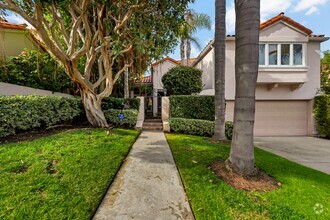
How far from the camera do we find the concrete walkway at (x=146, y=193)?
10.0ft

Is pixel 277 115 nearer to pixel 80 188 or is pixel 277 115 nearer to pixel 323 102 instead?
pixel 323 102

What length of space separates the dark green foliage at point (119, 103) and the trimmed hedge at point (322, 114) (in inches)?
480

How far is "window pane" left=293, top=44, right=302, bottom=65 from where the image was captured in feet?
41.0

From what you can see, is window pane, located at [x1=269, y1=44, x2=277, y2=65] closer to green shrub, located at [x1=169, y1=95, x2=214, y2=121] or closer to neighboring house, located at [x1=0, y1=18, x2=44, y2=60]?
green shrub, located at [x1=169, y1=95, x2=214, y2=121]

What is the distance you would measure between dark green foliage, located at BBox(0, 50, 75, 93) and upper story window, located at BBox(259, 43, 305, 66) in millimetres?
12811

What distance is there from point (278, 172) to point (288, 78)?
10036 mm

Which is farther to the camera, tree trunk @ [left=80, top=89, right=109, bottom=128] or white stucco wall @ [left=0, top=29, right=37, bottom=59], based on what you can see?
white stucco wall @ [left=0, top=29, right=37, bottom=59]

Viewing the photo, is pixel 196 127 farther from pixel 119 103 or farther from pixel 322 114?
pixel 322 114

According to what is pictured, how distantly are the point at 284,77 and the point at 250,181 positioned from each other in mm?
11038

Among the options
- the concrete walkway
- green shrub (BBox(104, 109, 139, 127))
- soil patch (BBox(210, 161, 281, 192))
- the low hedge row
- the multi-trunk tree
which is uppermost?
the multi-trunk tree

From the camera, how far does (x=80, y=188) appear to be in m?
3.55

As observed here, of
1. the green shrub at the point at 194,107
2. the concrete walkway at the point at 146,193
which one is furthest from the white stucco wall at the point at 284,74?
the concrete walkway at the point at 146,193

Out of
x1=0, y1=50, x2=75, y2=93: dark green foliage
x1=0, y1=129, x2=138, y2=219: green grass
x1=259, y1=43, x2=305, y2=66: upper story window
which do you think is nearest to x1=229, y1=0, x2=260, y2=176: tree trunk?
x1=0, y1=129, x2=138, y2=219: green grass

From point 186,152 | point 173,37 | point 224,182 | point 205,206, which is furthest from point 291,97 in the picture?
point 205,206
